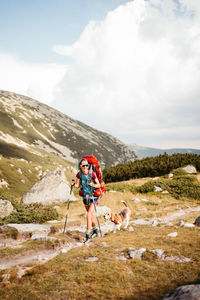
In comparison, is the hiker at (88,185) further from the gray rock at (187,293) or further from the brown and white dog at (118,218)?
the gray rock at (187,293)

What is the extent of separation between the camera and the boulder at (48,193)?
18297 mm

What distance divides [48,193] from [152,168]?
14.5 metres

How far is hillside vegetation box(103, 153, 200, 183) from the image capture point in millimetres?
26906

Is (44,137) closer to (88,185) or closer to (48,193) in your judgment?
(48,193)

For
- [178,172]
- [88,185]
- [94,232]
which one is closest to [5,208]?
[94,232]

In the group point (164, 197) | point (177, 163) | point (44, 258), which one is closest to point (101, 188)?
point (44, 258)

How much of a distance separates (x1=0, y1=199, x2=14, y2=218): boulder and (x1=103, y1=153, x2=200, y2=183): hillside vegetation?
16.5m

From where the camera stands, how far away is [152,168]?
87.8 feet

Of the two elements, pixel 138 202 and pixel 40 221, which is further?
pixel 138 202

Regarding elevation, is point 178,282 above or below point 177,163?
below

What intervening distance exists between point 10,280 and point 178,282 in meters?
4.23

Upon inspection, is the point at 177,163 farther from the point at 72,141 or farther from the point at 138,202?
the point at 72,141

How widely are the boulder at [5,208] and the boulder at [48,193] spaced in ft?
14.0

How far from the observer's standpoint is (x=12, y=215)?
13023 millimetres
